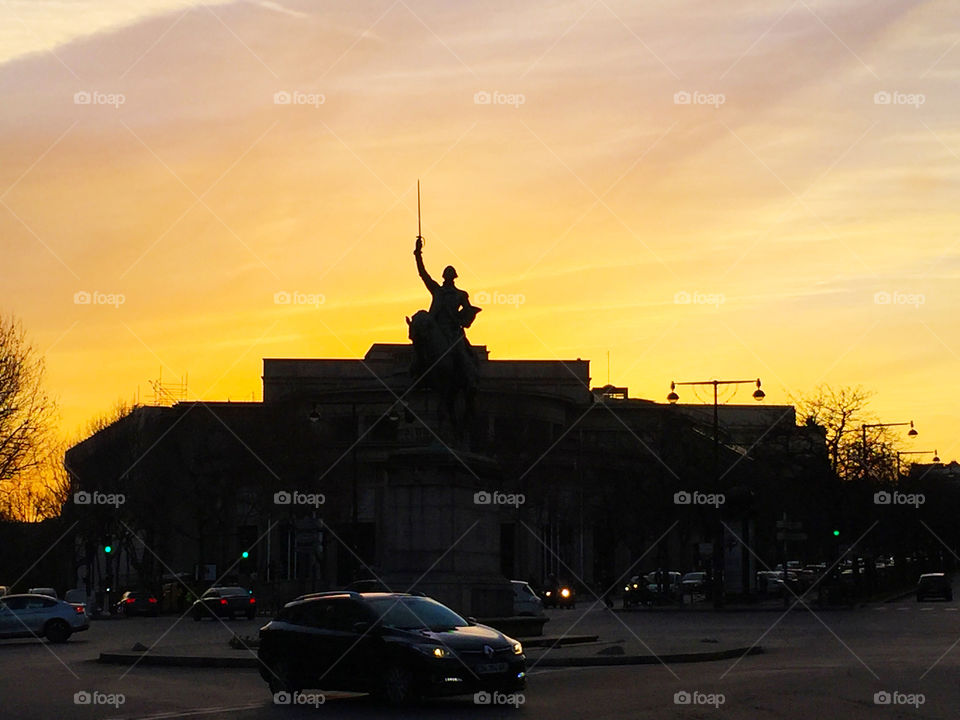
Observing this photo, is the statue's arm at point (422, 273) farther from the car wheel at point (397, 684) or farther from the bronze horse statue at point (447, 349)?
the car wheel at point (397, 684)

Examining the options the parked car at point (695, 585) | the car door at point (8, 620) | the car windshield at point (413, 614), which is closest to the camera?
the car windshield at point (413, 614)

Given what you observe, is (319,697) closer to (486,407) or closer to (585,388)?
(486,407)

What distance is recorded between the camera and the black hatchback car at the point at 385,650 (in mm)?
19141

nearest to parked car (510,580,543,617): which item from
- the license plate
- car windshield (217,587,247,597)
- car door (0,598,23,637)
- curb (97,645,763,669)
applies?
car door (0,598,23,637)

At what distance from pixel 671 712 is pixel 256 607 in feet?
150

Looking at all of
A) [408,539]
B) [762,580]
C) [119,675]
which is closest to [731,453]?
[762,580]

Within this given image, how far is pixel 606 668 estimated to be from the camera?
84.4 feet

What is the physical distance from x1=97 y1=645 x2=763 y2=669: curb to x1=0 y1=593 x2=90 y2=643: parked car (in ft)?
41.4

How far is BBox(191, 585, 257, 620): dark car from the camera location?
194 ft

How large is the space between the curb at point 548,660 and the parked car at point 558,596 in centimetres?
4060

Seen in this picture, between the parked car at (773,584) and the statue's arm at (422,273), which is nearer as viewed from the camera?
the statue's arm at (422,273)

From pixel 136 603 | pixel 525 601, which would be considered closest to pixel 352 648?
pixel 525 601

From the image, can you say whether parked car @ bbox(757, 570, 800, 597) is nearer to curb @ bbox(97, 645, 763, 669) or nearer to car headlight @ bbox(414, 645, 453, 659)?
curb @ bbox(97, 645, 763, 669)

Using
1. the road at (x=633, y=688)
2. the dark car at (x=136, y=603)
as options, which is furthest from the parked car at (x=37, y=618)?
the dark car at (x=136, y=603)
